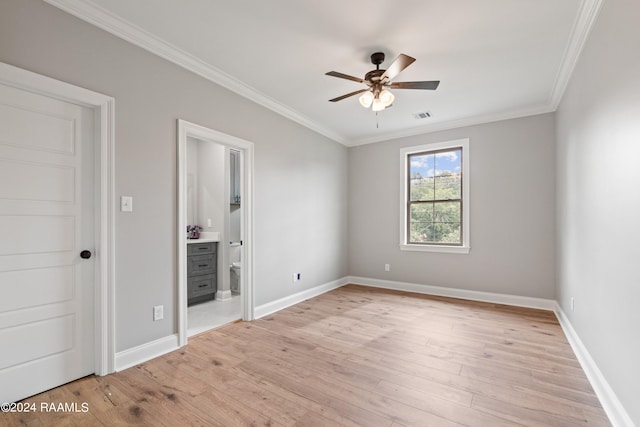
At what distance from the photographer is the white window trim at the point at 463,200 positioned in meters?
4.59

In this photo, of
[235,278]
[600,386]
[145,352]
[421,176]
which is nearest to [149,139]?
[145,352]

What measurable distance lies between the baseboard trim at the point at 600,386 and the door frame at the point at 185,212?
3.16m

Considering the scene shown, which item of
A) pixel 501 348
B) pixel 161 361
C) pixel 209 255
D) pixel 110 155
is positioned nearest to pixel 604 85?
pixel 501 348

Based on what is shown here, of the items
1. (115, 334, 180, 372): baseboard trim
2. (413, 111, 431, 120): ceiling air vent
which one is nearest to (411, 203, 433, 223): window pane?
(413, 111, 431, 120): ceiling air vent

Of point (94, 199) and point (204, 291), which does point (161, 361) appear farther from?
point (204, 291)

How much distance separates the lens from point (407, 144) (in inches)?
202

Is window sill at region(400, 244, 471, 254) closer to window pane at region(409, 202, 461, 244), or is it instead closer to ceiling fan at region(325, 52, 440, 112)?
window pane at region(409, 202, 461, 244)

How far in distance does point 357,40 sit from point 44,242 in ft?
9.51

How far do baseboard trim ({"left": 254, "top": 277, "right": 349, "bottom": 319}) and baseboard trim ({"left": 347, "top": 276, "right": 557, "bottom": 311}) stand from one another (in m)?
0.54

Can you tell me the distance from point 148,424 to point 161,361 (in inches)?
33.3

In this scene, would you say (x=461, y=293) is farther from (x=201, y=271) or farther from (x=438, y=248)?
(x=201, y=271)

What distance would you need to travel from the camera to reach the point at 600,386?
2.04 metres

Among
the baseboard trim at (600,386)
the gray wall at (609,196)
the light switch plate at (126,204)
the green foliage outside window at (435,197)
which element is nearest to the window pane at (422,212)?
the green foliage outside window at (435,197)

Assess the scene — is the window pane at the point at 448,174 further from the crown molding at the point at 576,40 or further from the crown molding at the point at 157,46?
the crown molding at the point at 157,46
